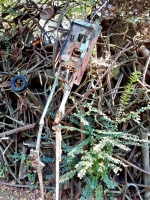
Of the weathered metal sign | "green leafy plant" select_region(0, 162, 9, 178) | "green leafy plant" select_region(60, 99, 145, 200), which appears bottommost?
"green leafy plant" select_region(0, 162, 9, 178)

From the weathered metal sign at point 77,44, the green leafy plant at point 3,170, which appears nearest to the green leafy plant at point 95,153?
the weathered metal sign at point 77,44

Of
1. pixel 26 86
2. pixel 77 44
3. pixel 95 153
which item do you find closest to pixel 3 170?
pixel 26 86

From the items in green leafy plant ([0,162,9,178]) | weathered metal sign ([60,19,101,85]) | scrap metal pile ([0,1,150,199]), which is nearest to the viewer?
weathered metal sign ([60,19,101,85])

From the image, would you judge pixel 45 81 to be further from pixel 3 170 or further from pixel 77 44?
pixel 3 170

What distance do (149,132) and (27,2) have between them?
1.78 metres

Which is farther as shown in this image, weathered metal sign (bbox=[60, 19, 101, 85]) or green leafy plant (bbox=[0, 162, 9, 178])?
green leafy plant (bbox=[0, 162, 9, 178])

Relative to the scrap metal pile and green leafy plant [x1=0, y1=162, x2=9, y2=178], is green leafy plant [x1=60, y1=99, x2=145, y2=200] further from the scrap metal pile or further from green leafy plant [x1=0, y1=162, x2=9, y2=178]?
green leafy plant [x1=0, y1=162, x2=9, y2=178]

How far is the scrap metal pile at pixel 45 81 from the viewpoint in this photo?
5.92 feet

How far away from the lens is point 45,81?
2.01m

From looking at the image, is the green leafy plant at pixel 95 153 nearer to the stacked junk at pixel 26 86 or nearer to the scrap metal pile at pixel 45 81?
the scrap metal pile at pixel 45 81

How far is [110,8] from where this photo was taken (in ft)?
6.13

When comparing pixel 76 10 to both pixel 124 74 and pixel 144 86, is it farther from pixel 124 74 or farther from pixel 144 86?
pixel 144 86

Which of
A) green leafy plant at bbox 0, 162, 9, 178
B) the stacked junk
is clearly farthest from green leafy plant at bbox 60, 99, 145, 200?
green leafy plant at bbox 0, 162, 9, 178

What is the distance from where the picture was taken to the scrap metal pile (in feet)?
5.92
